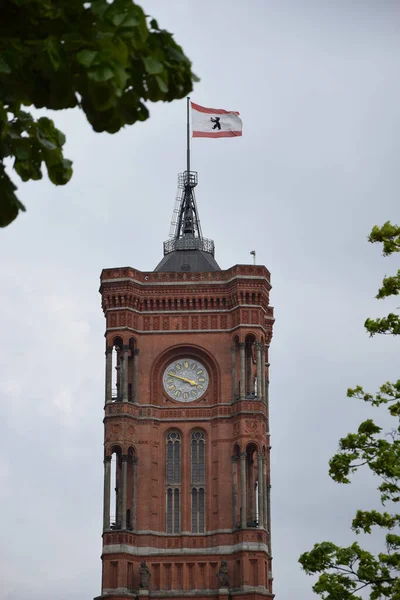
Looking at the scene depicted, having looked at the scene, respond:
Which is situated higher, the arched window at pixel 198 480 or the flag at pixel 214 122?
the flag at pixel 214 122

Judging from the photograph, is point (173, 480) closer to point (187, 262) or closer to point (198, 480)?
point (198, 480)

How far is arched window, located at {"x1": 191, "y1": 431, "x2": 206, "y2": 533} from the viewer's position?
69688mm

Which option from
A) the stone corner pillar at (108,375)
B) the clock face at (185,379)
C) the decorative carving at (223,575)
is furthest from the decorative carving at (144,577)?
the clock face at (185,379)

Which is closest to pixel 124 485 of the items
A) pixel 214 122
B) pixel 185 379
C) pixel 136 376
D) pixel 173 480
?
pixel 173 480

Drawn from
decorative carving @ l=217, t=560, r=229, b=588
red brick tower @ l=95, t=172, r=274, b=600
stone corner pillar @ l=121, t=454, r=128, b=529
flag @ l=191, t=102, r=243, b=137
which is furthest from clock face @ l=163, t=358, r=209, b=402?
flag @ l=191, t=102, r=243, b=137

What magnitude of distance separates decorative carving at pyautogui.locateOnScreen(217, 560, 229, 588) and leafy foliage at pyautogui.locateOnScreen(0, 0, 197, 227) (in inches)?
2356

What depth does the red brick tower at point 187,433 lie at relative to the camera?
6812 centimetres

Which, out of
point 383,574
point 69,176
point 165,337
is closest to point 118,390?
point 165,337

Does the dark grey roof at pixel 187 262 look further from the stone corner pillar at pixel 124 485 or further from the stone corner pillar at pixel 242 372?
the stone corner pillar at pixel 124 485

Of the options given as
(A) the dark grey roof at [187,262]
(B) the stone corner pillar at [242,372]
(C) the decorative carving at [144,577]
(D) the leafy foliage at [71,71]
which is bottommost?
(D) the leafy foliage at [71,71]

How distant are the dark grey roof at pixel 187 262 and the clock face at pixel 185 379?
577 centimetres

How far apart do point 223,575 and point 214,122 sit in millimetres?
25407

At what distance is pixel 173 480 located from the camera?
7031 centimetres

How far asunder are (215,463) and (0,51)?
62468mm
